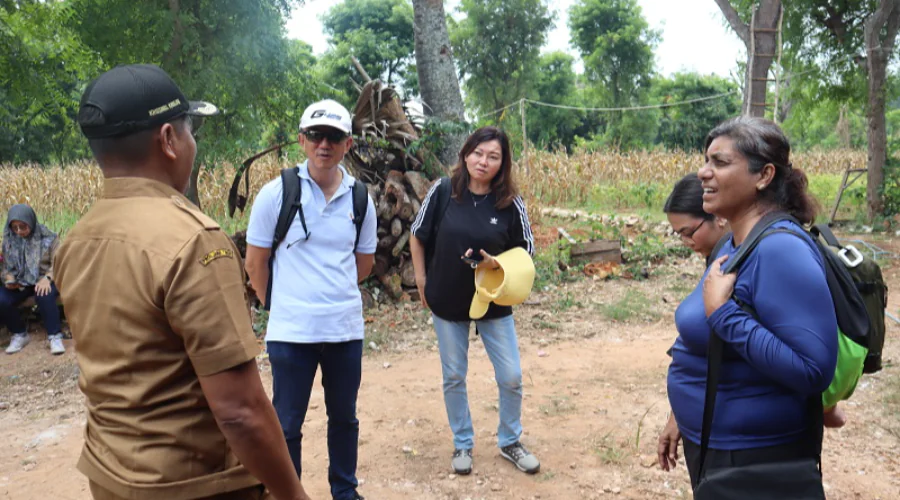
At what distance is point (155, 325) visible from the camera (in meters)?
1.53

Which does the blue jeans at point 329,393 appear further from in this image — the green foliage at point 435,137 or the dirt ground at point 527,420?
the green foliage at point 435,137

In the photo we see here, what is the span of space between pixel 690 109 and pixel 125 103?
30.3 m

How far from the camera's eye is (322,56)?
Answer: 88.2ft

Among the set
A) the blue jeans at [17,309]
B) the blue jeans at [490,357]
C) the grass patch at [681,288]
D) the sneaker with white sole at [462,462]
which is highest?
the blue jeans at [490,357]

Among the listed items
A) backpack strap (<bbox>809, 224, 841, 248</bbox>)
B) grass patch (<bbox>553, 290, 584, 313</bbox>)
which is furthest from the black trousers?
grass patch (<bbox>553, 290, 584, 313</bbox>)

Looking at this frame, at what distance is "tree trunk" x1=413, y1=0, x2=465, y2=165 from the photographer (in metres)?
8.55

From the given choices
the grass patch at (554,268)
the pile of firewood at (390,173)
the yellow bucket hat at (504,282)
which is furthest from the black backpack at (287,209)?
the grass patch at (554,268)

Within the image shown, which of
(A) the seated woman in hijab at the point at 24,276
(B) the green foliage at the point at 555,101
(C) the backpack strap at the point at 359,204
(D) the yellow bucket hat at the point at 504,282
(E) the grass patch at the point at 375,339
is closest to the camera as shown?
(C) the backpack strap at the point at 359,204

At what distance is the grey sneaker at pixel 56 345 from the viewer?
6.75m

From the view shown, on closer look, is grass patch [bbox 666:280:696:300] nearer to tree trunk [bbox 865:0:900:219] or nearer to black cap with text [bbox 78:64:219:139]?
tree trunk [bbox 865:0:900:219]

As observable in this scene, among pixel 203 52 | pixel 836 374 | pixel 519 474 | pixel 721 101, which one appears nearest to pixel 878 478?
pixel 519 474

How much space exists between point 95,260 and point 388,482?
2773mm

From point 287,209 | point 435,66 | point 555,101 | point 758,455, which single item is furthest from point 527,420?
point 555,101

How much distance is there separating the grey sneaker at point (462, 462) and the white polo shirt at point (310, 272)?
3.90 feet
